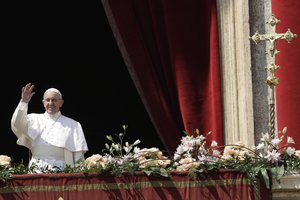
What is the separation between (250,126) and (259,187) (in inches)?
99.6

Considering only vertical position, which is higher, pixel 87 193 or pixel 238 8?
pixel 238 8

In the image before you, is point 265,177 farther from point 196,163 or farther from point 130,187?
point 130,187

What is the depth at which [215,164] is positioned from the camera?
7961 mm

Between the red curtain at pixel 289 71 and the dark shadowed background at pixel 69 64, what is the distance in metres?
3.52

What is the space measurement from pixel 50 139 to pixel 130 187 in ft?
5.65

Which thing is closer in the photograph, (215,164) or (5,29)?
(215,164)

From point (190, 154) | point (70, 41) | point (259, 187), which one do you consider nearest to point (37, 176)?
point (190, 154)

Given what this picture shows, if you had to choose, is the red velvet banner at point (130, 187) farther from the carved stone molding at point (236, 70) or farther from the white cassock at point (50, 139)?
the carved stone molding at point (236, 70)

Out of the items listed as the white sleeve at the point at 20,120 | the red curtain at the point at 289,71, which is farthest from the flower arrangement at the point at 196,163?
the red curtain at the point at 289,71

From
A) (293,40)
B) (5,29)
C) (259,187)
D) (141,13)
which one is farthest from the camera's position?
(5,29)

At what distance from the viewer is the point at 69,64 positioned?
13.7m

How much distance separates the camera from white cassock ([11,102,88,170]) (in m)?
9.30

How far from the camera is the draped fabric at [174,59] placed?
1067cm

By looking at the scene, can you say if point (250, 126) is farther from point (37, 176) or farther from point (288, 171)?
point (37, 176)
